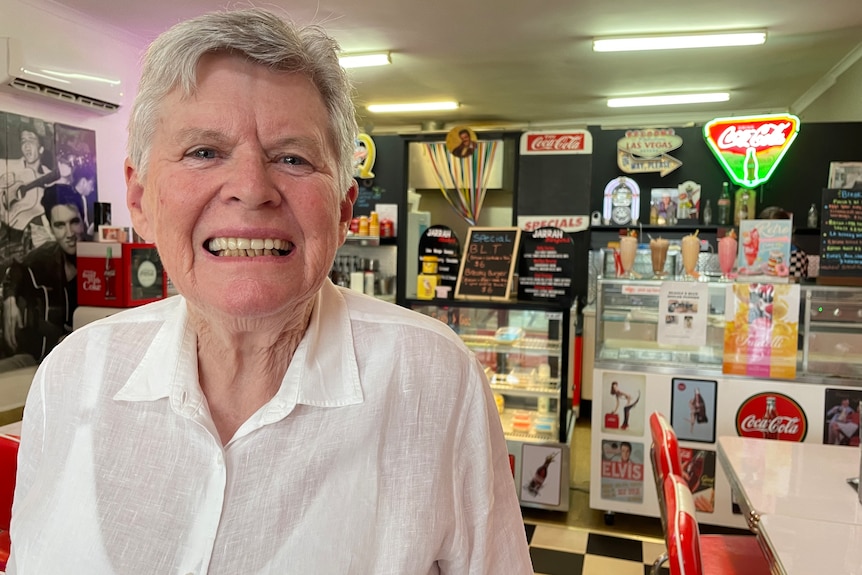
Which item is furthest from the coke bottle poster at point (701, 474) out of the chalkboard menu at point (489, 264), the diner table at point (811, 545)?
the diner table at point (811, 545)

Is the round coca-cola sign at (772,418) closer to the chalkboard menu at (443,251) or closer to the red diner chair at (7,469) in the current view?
the chalkboard menu at (443,251)

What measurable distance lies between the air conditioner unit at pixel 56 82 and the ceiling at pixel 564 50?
595 mm

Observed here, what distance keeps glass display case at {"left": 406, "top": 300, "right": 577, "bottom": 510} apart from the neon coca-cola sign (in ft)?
10.4

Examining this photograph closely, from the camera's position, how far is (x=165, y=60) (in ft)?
3.10

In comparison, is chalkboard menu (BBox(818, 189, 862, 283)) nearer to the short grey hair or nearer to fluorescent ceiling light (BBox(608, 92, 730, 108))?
the short grey hair

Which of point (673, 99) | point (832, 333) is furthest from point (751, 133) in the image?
point (832, 333)

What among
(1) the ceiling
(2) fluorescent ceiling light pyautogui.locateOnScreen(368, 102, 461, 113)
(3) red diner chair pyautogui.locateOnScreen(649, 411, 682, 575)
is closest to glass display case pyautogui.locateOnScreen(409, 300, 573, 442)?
(3) red diner chair pyautogui.locateOnScreen(649, 411, 682, 575)

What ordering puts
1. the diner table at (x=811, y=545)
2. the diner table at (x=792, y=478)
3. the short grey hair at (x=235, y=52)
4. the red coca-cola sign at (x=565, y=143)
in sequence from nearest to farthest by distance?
the short grey hair at (x=235, y=52) < the diner table at (x=811, y=545) < the diner table at (x=792, y=478) < the red coca-cola sign at (x=565, y=143)

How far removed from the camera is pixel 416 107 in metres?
8.70

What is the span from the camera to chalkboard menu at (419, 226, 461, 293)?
14.2 feet

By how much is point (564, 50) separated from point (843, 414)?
409 cm

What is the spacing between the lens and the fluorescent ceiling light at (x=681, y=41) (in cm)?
551

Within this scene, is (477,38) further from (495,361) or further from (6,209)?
(6,209)

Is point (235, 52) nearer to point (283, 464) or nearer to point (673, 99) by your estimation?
point (283, 464)
